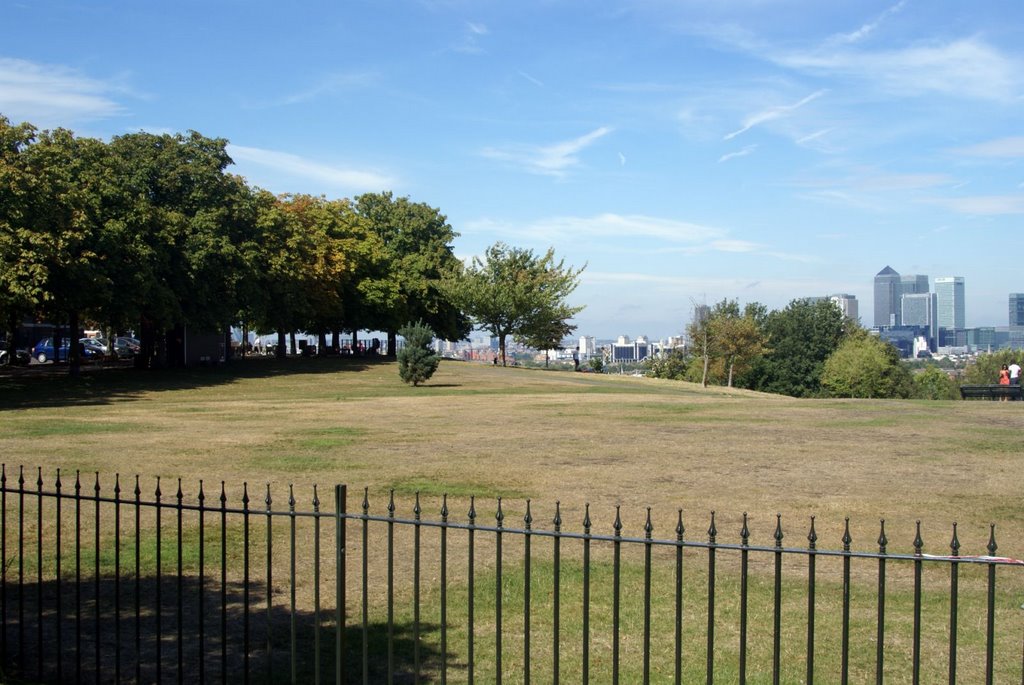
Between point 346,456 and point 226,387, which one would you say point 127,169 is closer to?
point 226,387

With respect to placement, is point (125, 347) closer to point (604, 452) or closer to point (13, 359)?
point (13, 359)

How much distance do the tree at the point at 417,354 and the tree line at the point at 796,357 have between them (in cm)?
3050

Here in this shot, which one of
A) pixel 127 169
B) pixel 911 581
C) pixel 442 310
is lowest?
pixel 911 581

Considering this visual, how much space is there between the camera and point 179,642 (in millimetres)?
6855

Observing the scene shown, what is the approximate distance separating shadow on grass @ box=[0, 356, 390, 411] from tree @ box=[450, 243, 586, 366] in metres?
10.1

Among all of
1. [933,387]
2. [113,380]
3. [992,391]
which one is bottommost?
[933,387]

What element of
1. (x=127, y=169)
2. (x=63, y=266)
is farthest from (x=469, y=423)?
(x=127, y=169)

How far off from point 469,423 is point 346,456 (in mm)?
7348

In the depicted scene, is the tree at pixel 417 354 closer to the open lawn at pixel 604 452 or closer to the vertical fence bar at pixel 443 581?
the open lawn at pixel 604 452

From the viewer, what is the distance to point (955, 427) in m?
23.7

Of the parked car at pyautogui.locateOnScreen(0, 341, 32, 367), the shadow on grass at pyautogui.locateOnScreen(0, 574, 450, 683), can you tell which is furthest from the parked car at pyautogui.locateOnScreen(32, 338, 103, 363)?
the shadow on grass at pyautogui.locateOnScreen(0, 574, 450, 683)

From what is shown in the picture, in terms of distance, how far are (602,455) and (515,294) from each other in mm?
49521

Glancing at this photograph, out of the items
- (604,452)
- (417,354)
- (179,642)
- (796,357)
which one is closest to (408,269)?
(417,354)

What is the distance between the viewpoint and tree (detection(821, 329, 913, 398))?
300 ft
